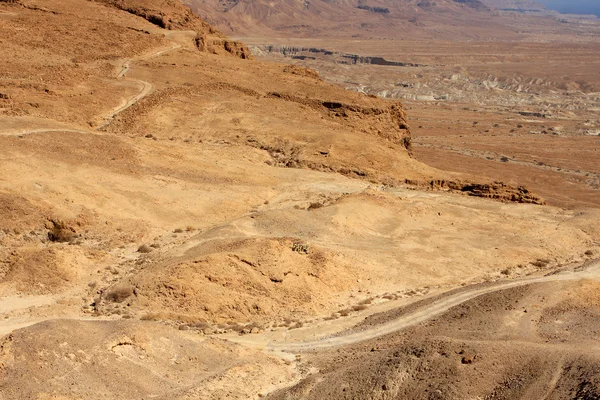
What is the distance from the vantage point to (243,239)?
71.7 feet

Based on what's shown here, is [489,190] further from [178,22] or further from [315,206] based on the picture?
[178,22]

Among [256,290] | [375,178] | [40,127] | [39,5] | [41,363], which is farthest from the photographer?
[39,5]

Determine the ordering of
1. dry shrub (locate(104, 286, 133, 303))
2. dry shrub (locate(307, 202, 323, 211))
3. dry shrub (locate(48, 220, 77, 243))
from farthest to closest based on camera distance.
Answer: dry shrub (locate(307, 202, 323, 211)) → dry shrub (locate(48, 220, 77, 243)) → dry shrub (locate(104, 286, 133, 303))

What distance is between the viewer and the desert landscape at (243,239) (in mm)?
13641

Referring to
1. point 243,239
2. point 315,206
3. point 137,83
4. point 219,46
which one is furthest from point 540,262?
point 219,46

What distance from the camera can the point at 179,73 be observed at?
39750mm

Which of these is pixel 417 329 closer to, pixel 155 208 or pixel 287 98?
pixel 155 208

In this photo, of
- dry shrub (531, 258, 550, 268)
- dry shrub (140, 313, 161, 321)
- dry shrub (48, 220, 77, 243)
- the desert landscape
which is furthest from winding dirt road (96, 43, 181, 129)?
dry shrub (531, 258, 550, 268)

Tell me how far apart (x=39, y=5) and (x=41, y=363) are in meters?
37.2

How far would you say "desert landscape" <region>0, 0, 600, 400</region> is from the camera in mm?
13641

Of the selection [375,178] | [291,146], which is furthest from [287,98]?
[375,178]

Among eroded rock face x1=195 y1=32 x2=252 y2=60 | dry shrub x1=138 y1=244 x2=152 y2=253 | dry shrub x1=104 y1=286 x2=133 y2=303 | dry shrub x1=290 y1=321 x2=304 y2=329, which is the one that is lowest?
dry shrub x1=138 y1=244 x2=152 y2=253

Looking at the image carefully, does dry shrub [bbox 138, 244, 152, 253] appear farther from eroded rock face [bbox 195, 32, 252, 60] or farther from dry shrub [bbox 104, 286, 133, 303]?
eroded rock face [bbox 195, 32, 252, 60]

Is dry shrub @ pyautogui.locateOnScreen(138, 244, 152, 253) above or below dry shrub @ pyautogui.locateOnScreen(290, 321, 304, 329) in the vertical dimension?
below
